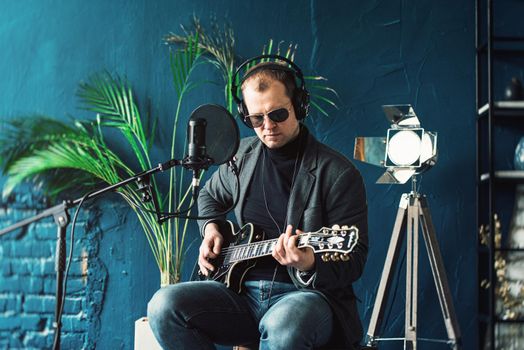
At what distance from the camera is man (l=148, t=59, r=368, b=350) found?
2.01 m

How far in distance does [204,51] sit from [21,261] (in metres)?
1.29

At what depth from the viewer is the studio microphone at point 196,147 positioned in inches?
74.1

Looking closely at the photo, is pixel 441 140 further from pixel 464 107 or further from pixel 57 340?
pixel 57 340

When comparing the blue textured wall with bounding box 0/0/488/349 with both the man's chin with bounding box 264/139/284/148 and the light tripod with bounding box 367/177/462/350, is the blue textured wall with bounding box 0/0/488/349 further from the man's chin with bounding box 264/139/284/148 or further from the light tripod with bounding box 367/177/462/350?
the man's chin with bounding box 264/139/284/148

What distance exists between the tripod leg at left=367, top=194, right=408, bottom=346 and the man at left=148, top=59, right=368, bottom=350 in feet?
2.67

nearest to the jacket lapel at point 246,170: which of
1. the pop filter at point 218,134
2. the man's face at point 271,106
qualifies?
the man's face at point 271,106

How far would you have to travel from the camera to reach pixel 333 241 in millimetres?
1915

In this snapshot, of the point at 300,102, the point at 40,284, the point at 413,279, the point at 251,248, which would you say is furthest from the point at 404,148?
the point at 40,284

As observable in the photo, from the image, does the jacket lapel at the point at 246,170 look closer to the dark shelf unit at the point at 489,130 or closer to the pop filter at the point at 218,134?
the pop filter at the point at 218,134

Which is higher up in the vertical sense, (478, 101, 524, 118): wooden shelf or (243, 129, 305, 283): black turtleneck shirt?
(478, 101, 524, 118): wooden shelf

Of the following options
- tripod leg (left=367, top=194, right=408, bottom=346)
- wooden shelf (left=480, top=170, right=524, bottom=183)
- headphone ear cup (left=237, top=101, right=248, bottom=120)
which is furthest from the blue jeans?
wooden shelf (left=480, top=170, right=524, bottom=183)

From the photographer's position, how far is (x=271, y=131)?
2287mm

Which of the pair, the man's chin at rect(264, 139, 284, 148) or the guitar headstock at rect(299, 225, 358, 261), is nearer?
the guitar headstock at rect(299, 225, 358, 261)

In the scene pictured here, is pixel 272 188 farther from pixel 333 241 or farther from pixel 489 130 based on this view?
pixel 489 130
